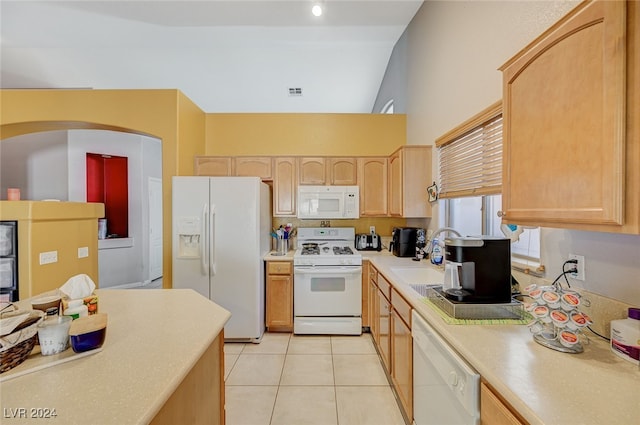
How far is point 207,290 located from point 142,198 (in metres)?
3.42

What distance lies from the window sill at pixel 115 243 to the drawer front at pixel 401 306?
516cm

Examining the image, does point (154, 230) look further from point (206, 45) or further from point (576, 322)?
point (576, 322)

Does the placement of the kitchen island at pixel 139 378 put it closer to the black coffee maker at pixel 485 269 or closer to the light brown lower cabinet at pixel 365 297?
the black coffee maker at pixel 485 269

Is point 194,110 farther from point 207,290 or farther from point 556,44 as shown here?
point 556,44

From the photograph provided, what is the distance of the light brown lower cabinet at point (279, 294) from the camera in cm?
305

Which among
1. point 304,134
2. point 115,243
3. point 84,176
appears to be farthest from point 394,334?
point 84,176

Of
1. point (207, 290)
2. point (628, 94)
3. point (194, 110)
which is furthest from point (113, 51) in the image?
point (628, 94)

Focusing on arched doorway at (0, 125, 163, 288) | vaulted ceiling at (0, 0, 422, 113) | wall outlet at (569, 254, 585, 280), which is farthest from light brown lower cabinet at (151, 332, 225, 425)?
arched doorway at (0, 125, 163, 288)

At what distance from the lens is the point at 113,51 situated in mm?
3607

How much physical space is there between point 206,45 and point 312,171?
7.26 feet

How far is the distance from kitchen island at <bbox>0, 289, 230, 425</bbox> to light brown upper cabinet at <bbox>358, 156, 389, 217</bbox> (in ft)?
7.94

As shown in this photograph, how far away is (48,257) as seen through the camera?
106 inches

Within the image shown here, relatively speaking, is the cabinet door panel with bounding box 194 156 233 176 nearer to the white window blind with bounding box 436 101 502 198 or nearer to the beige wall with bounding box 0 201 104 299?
the beige wall with bounding box 0 201 104 299

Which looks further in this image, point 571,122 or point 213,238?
point 213,238
